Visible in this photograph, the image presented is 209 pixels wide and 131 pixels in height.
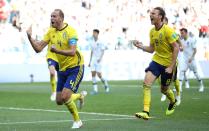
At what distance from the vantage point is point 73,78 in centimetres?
1263

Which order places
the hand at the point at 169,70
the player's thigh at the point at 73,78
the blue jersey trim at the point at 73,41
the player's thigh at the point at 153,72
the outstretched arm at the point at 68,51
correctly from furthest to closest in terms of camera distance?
the player's thigh at the point at 153,72 → the hand at the point at 169,70 → the player's thigh at the point at 73,78 → the blue jersey trim at the point at 73,41 → the outstretched arm at the point at 68,51

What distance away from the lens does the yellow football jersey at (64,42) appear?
41.0 feet

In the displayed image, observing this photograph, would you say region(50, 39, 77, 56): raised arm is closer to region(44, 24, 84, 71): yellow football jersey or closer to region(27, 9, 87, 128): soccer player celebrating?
region(27, 9, 87, 128): soccer player celebrating

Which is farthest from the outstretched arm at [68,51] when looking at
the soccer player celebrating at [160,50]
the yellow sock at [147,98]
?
the yellow sock at [147,98]

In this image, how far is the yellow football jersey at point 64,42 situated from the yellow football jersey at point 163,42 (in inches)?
87.6

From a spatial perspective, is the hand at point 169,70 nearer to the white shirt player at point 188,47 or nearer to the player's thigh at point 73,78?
the player's thigh at point 73,78

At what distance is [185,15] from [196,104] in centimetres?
2546

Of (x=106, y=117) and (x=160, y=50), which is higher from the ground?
(x=160, y=50)

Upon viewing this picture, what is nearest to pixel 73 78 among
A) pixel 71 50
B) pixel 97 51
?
pixel 71 50

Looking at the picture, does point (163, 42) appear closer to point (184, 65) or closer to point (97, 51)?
point (184, 65)

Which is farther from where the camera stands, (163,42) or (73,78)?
(163,42)

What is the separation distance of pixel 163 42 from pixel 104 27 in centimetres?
2796

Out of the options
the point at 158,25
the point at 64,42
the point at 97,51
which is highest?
the point at 158,25

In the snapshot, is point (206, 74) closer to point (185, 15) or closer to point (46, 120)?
point (185, 15)
